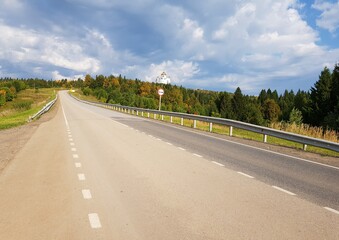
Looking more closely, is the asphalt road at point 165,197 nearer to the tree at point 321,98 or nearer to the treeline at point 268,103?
the treeline at point 268,103

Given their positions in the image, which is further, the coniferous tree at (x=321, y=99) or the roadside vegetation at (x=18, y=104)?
the coniferous tree at (x=321, y=99)

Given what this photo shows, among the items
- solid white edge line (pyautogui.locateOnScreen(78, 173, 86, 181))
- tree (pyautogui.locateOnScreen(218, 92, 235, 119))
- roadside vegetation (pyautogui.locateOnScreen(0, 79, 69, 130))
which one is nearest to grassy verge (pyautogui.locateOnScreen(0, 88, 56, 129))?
roadside vegetation (pyautogui.locateOnScreen(0, 79, 69, 130))

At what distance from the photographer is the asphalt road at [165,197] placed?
508 centimetres

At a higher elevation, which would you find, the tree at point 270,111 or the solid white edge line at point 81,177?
the solid white edge line at point 81,177

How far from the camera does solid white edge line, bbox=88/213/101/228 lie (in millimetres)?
5246

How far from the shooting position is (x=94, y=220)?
18.0ft

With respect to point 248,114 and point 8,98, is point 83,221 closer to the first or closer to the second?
point 248,114

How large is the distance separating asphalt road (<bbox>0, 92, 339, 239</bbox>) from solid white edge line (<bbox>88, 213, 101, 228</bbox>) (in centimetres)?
1

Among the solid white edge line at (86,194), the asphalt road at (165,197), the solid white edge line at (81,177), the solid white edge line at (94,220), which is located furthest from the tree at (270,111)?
the solid white edge line at (94,220)

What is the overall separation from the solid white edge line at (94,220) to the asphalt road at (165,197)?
0.01 m

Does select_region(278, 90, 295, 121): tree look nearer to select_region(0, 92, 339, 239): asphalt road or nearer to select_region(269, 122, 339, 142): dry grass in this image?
select_region(269, 122, 339, 142): dry grass

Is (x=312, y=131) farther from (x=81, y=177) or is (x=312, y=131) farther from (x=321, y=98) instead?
(x=321, y=98)

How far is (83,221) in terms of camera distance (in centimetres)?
543

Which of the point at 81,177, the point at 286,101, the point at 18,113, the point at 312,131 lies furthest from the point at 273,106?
the point at 81,177
